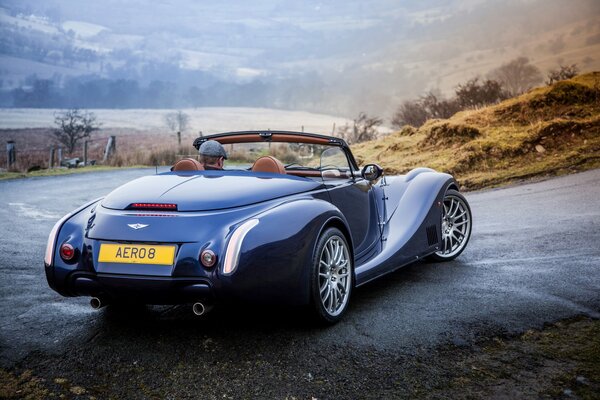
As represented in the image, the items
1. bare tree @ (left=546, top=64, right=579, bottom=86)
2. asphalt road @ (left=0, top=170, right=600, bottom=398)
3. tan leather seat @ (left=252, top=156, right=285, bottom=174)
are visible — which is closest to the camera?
asphalt road @ (left=0, top=170, right=600, bottom=398)

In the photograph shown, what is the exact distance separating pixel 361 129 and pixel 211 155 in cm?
2889

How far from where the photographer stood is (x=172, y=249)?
3898 millimetres

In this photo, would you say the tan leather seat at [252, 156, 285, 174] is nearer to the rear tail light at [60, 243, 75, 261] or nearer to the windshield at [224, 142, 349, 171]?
the windshield at [224, 142, 349, 171]

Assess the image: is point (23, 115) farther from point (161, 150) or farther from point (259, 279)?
point (259, 279)

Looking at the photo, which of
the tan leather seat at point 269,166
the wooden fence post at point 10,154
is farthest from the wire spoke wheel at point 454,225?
Result: the wooden fence post at point 10,154

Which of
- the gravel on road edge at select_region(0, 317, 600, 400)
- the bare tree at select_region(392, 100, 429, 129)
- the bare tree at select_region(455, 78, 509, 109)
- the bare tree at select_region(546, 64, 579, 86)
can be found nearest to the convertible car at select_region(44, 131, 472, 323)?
the gravel on road edge at select_region(0, 317, 600, 400)

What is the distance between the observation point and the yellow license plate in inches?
153

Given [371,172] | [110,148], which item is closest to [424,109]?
[110,148]

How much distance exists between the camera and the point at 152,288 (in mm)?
3883

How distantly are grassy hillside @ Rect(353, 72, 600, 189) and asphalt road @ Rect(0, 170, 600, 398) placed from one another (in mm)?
7861

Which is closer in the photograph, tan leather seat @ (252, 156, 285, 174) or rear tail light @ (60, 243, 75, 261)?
rear tail light @ (60, 243, 75, 261)

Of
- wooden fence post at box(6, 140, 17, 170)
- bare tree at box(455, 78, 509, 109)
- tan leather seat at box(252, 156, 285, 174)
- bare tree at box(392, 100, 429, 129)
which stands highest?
bare tree at box(455, 78, 509, 109)

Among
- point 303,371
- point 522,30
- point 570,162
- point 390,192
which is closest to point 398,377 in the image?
point 303,371

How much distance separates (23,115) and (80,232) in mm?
131673
